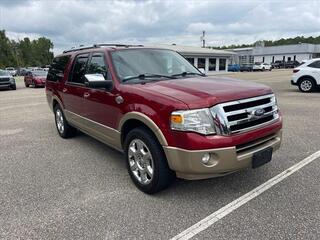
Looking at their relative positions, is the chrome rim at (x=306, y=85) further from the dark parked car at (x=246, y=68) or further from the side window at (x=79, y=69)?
the dark parked car at (x=246, y=68)

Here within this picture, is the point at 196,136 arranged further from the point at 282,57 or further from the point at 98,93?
the point at 282,57

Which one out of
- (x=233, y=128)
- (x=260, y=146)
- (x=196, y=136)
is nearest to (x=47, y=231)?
(x=196, y=136)

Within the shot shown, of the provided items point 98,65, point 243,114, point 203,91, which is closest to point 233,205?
point 243,114

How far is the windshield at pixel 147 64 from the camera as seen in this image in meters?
4.27

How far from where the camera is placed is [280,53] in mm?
81562

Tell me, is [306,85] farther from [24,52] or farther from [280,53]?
[24,52]

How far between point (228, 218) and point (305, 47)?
3320 inches

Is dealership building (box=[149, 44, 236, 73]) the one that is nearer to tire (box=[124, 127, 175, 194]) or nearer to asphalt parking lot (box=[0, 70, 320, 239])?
asphalt parking lot (box=[0, 70, 320, 239])

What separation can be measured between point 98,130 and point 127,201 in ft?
5.03

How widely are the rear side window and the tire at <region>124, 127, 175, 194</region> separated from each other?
2.96m

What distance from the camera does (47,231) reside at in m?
3.03

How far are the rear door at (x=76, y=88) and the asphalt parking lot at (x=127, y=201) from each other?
850 millimetres

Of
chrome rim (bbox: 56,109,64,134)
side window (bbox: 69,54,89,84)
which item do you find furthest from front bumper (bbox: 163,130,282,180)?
chrome rim (bbox: 56,109,64,134)

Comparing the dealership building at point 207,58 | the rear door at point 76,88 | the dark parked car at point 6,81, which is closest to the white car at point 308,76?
the rear door at point 76,88
